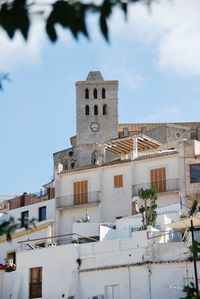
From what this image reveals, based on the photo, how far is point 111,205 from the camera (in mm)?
48281

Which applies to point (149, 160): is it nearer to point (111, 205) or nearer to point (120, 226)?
point (111, 205)

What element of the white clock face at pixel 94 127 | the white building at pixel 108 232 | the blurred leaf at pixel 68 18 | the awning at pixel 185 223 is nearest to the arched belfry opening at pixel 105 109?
the white clock face at pixel 94 127

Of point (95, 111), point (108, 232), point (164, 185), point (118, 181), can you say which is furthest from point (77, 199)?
point (95, 111)

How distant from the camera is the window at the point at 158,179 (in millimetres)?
46625

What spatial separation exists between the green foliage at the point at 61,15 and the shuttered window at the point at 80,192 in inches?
1754

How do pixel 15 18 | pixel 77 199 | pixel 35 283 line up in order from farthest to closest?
pixel 77 199 → pixel 35 283 → pixel 15 18

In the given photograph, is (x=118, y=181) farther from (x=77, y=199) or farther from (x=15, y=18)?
(x=15, y=18)

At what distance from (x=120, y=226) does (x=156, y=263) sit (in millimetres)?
7225

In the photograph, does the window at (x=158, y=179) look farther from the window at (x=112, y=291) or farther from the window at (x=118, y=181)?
the window at (x=112, y=291)

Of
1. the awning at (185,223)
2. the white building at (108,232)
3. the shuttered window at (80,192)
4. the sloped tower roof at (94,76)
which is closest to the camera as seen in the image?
the white building at (108,232)

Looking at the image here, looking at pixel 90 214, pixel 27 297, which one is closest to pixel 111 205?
pixel 90 214

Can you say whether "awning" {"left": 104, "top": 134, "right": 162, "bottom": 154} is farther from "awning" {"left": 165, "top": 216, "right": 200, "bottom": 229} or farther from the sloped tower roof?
the sloped tower roof

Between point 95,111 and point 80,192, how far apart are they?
1567 inches

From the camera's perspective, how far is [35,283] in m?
34.8
